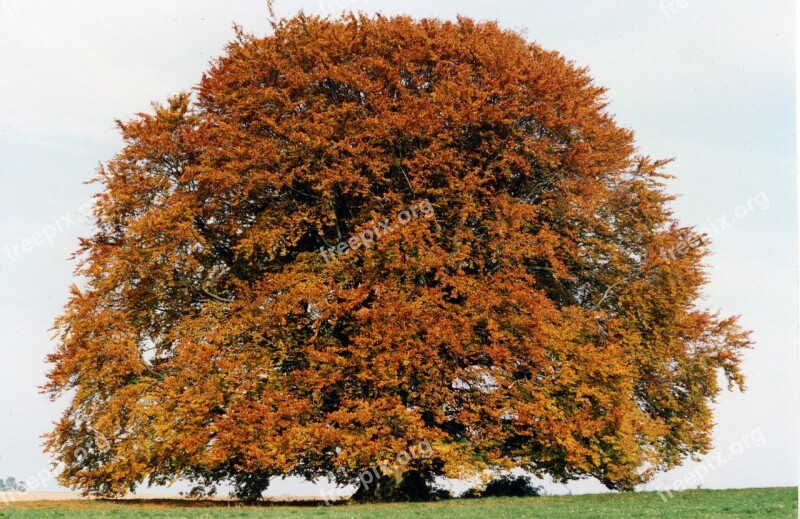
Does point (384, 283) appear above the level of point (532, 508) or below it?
above

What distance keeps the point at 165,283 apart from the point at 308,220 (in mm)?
5383

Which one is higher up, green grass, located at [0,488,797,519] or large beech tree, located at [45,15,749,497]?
large beech tree, located at [45,15,749,497]

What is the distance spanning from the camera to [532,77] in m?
28.0

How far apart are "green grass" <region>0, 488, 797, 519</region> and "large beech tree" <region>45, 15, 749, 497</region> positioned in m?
1.29

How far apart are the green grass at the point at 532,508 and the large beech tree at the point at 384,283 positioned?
4.24 feet

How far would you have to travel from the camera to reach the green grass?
19609mm

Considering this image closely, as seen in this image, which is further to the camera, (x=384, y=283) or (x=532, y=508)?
(x=384, y=283)

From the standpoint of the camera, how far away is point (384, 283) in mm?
25922

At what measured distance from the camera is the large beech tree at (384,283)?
82.6 feet

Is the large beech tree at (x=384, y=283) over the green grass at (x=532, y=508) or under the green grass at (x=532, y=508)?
over

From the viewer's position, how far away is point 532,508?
71.2 feet

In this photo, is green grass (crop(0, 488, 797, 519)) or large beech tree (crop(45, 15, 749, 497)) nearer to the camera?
green grass (crop(0, 488, 797, 519))

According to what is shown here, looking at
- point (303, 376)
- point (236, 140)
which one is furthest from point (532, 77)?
point (303, 376)

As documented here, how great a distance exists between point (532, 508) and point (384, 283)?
27.4 ft
